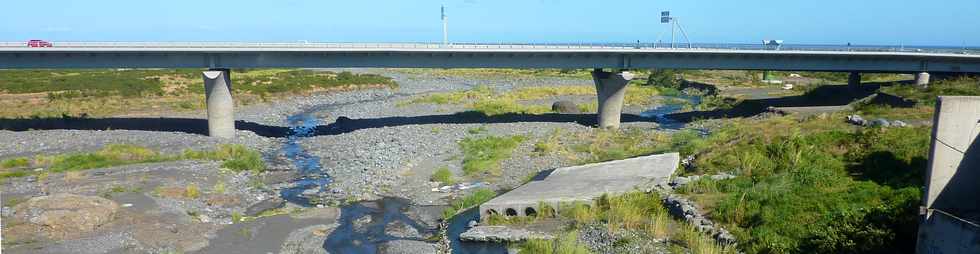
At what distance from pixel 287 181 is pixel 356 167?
3.70 meters

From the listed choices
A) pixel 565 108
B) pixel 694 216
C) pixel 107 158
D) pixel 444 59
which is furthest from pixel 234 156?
pixel 565 108

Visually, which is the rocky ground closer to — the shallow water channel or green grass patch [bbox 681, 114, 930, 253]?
the shallow water channel

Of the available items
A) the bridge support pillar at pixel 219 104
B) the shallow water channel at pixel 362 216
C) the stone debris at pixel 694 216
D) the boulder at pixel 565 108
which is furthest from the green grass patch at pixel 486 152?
the bridge support pillar at pixel 219 104

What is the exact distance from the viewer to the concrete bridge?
40.7 m

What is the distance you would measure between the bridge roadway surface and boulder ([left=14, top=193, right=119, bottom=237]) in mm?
19138

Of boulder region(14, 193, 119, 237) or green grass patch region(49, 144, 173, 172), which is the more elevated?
boulder region(14, 193, 119, 237)

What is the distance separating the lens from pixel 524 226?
22141mm

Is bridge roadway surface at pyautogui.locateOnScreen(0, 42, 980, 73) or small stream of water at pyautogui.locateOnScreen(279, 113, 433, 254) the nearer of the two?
small stream of water at pyautogui.locateOnScreen(279, 113, 433, 254)

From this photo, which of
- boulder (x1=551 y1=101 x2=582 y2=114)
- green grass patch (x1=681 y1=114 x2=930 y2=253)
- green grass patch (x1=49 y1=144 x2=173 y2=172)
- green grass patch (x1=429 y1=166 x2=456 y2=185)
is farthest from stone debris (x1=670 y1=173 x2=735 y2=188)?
boulder (x1=551 y1=101 x2=582 y2=114)

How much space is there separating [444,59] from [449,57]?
378mm

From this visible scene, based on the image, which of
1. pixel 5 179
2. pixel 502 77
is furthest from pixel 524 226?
pixel 502 77

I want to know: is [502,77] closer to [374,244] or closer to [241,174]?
[241,174]

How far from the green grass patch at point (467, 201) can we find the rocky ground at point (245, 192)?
613 mm

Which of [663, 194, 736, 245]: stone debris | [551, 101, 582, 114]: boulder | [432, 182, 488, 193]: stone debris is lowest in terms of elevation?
[432, 182, 488, 193]: stone debris
